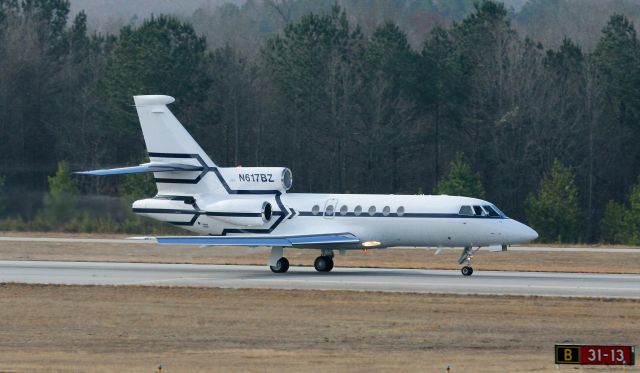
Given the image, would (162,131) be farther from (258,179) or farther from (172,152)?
(258,179)

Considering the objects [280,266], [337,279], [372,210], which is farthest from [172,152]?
[337,279]

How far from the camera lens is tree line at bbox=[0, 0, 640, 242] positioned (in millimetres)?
82500

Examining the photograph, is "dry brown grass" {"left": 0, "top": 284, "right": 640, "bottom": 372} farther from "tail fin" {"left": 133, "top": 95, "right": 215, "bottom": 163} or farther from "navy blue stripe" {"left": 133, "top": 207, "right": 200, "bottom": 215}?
"tail fin" {"left": 133, "top": 95, "right": 215, "bottom": 163}

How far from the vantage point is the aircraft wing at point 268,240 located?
38.8 metres

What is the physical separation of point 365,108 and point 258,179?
45080mm

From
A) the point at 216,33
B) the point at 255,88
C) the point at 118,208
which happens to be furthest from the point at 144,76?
the point at 216,33

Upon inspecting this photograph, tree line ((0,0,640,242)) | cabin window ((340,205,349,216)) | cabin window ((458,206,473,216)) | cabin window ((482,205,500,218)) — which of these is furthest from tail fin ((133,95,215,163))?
tree line ((0,0,640,242))

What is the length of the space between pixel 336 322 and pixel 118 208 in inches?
1102

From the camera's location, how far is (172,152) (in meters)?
43.6

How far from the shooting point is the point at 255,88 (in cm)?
9481

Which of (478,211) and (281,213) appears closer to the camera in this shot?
(478,211)

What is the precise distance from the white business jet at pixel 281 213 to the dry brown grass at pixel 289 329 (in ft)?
21.9

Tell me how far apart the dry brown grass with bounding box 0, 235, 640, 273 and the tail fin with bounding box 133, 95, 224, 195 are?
4.95 meters

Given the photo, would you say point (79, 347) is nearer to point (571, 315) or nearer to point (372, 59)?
point (571, 315)
